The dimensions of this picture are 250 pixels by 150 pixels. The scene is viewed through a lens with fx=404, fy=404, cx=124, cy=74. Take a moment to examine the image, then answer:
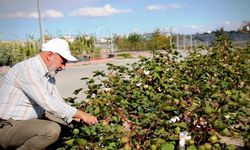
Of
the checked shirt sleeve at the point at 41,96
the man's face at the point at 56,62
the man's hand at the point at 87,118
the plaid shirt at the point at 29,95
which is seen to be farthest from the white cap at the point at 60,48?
the man's hand at the point at 87,118

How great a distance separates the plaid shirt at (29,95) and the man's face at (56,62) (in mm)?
64

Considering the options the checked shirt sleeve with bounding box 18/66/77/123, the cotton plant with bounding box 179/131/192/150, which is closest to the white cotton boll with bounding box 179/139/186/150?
the cotton plant with bounding box 179/131/192/150

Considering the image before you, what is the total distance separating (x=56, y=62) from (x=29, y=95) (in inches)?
14.8

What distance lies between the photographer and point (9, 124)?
364cm

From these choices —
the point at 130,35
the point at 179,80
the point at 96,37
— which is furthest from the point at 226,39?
the point at 130,35

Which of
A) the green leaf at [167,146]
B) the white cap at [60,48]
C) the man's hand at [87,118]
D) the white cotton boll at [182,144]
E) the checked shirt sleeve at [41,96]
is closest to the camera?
the green leaf at [167,146]

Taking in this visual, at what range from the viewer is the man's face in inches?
141

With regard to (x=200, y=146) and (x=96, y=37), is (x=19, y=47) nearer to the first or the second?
(x=96, y=37)

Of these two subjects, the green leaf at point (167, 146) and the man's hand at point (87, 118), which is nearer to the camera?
the green leaf at point (167, 146)

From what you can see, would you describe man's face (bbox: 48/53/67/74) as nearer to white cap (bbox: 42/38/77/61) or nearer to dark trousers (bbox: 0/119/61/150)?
white cap (bbox: 42/38/77/61)

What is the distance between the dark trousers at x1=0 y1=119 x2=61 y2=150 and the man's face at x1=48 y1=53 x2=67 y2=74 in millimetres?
507

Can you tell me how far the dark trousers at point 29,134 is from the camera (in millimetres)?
3629

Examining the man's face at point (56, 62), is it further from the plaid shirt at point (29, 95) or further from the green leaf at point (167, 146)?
the green leaf at point (167, 146)

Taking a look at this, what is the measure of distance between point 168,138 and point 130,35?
134ft
